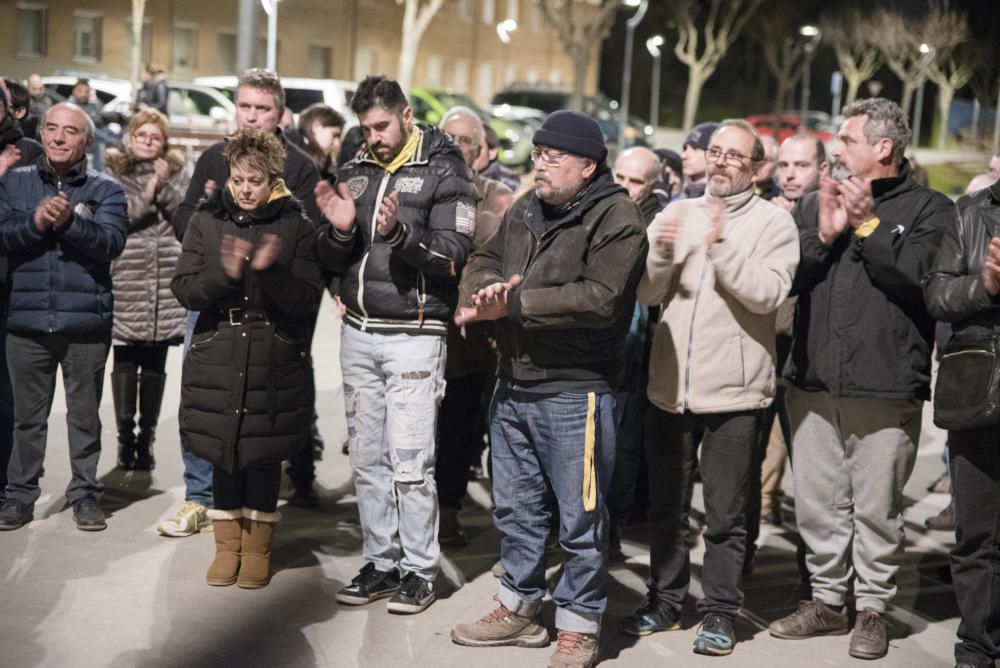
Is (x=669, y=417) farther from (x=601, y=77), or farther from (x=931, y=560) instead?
(x=601, y=77)

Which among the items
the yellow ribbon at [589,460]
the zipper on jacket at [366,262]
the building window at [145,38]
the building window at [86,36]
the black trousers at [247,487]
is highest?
the building window at [145,38]

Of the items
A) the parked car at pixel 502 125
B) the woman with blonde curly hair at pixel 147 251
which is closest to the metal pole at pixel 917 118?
the parked car at pixel 502 125

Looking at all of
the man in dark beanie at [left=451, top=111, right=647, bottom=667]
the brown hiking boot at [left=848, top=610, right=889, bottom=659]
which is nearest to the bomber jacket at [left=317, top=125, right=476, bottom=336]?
the man in dark beanie at [left=451, top=111, right=647, bottom=667]

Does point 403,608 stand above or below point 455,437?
below

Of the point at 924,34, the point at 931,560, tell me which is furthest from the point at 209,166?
the point at 924,34

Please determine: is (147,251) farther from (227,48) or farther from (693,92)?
(693,92)

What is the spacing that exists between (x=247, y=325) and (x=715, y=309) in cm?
200

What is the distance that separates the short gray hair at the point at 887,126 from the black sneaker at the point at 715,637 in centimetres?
200

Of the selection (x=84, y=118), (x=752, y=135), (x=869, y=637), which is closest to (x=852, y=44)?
(x=84, y=118)

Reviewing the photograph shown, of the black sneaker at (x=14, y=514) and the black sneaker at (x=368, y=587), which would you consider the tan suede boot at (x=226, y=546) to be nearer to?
the black sneaker at (x=368, y=587)

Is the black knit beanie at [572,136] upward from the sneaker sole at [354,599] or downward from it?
upward

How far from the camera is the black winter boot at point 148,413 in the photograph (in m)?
7.16

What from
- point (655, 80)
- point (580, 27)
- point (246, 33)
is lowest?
point (246, 33)

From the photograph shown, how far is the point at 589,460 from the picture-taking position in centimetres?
481
